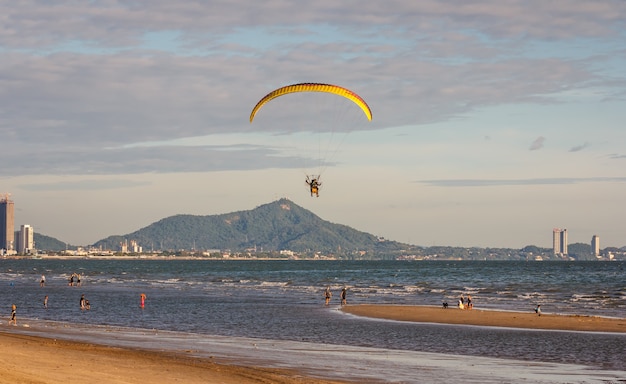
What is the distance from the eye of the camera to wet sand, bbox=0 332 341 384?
73.0 ft

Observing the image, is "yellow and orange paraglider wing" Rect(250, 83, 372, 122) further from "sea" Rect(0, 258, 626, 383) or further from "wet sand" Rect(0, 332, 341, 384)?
"wet sand" Rect(0, 332, 341, 384)

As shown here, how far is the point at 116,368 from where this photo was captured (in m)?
25.4

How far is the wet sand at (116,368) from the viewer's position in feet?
73.0

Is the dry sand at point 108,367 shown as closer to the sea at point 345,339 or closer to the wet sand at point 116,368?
the wet sand at point 116,368

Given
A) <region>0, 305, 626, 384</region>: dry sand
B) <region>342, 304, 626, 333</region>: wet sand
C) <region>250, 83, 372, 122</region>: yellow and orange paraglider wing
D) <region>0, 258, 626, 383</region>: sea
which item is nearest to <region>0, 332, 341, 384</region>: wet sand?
<region>0, 305, 626, 384</region>: dry sand

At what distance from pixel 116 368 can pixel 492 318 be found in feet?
106

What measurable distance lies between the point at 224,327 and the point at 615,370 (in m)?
22.3

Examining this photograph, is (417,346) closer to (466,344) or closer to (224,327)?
(466,344)

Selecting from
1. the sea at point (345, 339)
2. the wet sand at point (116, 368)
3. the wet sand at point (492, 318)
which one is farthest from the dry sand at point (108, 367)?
the wet sand at point (492, 318)

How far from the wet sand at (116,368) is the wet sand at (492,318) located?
78.5ft

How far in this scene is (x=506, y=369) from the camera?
95.5ft

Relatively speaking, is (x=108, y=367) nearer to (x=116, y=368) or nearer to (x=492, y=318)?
(x=116, y=368)

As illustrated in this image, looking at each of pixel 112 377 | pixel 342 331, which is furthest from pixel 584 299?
pixel 112 377

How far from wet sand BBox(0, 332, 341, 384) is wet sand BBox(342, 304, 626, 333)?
2392cm
